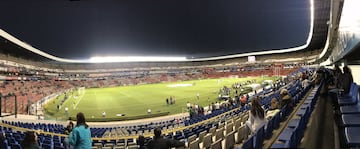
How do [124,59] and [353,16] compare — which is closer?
[353,16]

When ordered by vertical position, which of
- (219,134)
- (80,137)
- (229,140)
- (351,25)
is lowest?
(219,134)

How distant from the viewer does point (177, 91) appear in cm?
5534

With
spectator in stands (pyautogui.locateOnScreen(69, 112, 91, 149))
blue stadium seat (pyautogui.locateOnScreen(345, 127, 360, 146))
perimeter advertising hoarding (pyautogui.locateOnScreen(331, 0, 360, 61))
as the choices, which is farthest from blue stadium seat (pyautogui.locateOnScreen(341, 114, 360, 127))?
spectator in stands (pyautogui.locateOnScreen(69, 112, 91, 149))

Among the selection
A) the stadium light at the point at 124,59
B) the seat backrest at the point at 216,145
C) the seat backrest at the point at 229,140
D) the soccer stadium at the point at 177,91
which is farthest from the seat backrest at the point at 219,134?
the stadium light at the point at 124,59

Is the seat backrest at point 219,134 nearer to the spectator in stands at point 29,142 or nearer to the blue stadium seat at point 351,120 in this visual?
the blue stadium seat at point 351,120

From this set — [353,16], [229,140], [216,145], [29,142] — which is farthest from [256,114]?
[29,142]

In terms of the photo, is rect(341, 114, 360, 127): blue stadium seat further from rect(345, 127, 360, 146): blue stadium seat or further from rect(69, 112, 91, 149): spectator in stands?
rect(69, 112, 91, 149): spectator in stands

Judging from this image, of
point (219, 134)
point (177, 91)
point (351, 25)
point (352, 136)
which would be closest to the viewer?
point (352, 136)

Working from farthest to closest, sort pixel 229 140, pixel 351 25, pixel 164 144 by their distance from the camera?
pixel 229 140, pixel 351 25, pixel 164 144

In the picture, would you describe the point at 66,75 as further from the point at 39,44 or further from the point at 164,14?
the point at 164,14

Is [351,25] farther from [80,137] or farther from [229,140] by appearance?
[80,137]

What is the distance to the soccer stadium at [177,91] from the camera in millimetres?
7078

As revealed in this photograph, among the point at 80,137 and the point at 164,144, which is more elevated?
the point at 80,137

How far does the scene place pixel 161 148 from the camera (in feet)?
16.3
